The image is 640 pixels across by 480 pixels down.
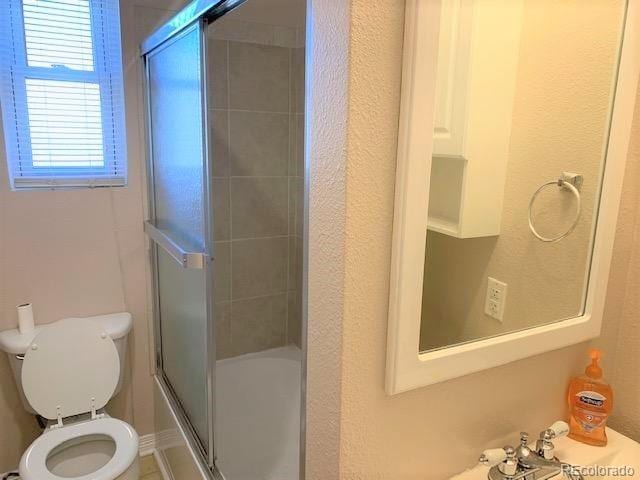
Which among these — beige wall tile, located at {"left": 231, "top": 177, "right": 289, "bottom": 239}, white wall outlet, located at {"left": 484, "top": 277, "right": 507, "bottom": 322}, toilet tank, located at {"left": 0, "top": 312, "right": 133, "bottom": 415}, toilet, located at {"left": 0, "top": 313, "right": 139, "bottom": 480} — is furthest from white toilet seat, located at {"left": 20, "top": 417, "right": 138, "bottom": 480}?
white wall outlet, located at {"left": 484, "top": 277, "right": 507, "bottom": 322}

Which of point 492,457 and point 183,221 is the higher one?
point 183,221

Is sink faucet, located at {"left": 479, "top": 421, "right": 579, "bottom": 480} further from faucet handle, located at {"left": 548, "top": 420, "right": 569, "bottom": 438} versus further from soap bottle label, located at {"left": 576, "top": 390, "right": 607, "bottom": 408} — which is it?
soap bottle label, located at {"left": 576, "top": 390, "right": 607, "bottom": 408}

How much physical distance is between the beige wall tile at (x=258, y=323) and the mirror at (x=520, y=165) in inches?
62.7

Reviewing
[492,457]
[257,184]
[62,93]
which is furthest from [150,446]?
[492,457]

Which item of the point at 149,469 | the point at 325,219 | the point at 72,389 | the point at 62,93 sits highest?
the point at 62,93

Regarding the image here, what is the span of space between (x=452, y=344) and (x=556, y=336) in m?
0.33

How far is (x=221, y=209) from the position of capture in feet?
7.93

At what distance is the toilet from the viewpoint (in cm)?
183

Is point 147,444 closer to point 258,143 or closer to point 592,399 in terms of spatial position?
point 258,143

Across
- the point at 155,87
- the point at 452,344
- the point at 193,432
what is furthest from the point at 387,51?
the point at 193,432

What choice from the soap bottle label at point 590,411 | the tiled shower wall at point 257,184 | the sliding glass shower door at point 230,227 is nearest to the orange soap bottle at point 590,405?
the soap bottle label at point 590,411

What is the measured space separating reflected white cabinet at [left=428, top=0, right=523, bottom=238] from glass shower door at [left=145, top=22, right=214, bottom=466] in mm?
745

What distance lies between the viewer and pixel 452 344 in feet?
3.26

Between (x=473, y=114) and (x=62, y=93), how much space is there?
5.47 ft
